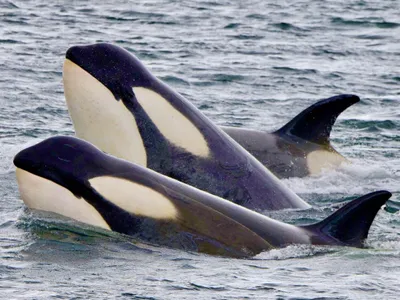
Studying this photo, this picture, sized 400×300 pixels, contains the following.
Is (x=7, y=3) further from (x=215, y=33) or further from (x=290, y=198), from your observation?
(x=290, y=198)

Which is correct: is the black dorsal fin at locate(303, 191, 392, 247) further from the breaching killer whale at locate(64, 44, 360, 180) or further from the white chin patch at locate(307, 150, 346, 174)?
the white chin patch at locate(307, 150, 346, 174)

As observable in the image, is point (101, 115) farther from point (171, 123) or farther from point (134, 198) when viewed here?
point (134, 198)

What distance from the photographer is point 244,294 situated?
967 centimetres

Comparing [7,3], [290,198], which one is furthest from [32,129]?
[7,3]

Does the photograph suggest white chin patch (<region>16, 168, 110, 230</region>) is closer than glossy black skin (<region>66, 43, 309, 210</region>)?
Yes

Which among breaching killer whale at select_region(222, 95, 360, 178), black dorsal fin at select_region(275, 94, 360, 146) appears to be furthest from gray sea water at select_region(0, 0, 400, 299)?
black dorsal fin at select_region(275, 94, 360, 146)

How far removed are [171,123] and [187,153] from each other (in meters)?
0.37

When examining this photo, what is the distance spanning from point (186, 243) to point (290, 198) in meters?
2.42

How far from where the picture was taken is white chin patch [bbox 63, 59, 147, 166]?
1266cm

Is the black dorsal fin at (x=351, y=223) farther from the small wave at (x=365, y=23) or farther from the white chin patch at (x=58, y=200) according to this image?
the small wave at (x=365, y=23)

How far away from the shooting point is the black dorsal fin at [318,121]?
14.6m

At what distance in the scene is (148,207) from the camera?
1050 cm

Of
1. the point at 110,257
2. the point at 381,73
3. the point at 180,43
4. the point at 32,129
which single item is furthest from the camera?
the point at 180,43

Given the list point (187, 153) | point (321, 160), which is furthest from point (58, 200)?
point (321, 160)
